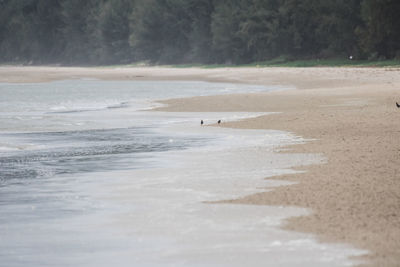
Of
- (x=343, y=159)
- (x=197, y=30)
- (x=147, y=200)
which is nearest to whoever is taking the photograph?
(x=147, y=200)

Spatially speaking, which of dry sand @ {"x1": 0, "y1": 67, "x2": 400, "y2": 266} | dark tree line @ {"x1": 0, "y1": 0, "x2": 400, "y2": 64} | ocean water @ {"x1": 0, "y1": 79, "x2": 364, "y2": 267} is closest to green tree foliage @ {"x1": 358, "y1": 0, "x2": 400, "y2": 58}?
dark tree line @ {"x1": 0, "y1": 0, "x2": 400, "y2": 64}

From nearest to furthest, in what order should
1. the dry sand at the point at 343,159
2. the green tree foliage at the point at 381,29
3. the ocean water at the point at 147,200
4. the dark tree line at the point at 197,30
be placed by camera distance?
the ocean water at the point at 147,200 → the dry sand at the point at 343,159 → the green tree foliage at the point at 381,29 → the dark tree line at the point at 197,30

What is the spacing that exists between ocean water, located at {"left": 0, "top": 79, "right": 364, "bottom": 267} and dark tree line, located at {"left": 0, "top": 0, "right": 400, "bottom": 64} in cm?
3426

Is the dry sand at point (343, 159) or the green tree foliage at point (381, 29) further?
the green tree foliage at point (381, 29)

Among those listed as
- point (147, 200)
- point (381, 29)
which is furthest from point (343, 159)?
point (381, 29)

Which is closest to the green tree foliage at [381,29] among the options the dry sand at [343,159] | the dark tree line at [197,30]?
the dark tree line at [197,30]

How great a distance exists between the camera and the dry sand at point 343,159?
7176 mm

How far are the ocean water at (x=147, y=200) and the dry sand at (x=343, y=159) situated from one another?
0.30 meters

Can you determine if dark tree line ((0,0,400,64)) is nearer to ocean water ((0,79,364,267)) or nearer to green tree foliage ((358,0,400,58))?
green tree foliage ((358,0,400,58))

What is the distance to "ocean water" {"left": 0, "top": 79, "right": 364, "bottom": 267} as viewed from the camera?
6.55 m

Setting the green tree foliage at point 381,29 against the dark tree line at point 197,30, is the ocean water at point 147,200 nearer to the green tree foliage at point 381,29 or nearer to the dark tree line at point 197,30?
the green tree foliage at point 381,29

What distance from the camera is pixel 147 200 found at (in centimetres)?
891

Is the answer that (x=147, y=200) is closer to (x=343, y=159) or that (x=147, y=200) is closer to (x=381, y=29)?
(x=343, y=159)

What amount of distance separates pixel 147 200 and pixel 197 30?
71507 millimetres
